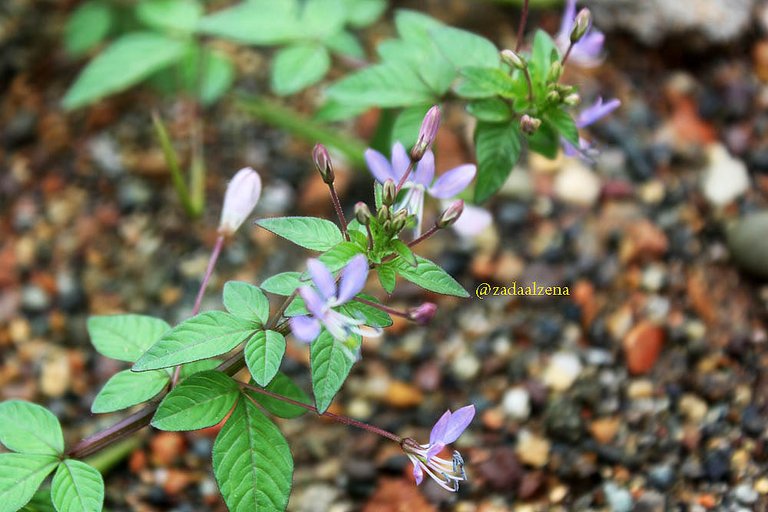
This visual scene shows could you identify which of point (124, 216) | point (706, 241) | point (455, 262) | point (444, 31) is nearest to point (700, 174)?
point (706, 241)

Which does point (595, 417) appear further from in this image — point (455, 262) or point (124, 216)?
point (124, 216)

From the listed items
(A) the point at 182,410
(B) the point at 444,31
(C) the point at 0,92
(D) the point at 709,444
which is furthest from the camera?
(C) the point at 0,92

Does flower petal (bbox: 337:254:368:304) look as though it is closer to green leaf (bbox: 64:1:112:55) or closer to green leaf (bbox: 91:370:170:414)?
green leaf (bbox: 91:370:170:414)

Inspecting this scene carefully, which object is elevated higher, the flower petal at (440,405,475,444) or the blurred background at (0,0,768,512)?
the flower petal at (440,405,475,444)

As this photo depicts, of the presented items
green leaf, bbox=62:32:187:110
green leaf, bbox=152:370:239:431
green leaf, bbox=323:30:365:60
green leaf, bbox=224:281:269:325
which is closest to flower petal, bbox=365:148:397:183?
green leaf, bbox=224:281:269:325

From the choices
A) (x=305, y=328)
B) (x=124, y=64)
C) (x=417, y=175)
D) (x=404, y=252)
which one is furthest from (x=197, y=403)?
(x=124, y=64)

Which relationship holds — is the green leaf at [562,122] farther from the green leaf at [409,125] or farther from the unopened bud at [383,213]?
the unopened bud at [383,213]

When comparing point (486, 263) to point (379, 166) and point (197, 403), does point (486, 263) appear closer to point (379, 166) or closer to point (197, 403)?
point (379, 166)
